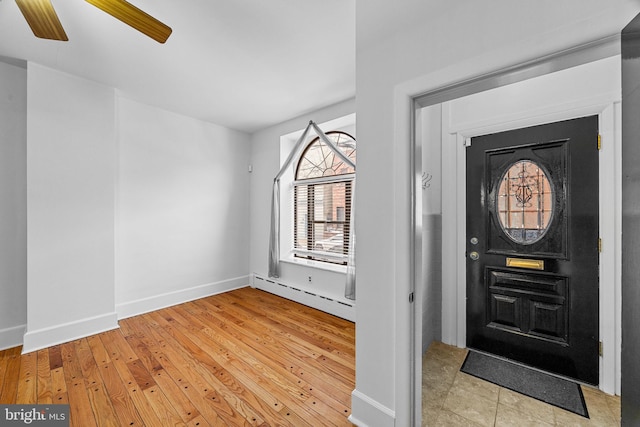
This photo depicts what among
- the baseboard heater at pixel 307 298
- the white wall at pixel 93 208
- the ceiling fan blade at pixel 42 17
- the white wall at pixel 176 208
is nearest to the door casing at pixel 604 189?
the baseboard heater at pixel 307 298

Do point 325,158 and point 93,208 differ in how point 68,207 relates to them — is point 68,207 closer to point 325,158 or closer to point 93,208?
point 93,208

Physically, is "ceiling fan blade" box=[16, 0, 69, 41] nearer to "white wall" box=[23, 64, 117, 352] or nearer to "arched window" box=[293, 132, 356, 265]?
"white wall" box=[23, 64, 117, 352]

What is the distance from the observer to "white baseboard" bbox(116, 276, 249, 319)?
3.17 m

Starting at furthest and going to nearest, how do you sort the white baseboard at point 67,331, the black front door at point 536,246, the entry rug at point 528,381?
the white baseboard at point 67,331
the black front door at point 536,246
the entry rug at point 528,381

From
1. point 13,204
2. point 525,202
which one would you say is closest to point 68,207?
point 13,204

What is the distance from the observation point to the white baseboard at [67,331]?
7.95 ft

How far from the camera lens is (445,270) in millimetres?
2525

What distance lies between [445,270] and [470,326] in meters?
0.53

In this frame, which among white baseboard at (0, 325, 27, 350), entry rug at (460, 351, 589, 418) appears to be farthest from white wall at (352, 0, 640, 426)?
white baseboard at (0, 325, 27, 350)

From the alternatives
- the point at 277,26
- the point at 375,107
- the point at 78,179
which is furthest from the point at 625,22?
the point at 78,179

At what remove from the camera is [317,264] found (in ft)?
12.0

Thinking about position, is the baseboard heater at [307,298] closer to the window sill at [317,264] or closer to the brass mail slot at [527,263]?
the window sill at [317,264]

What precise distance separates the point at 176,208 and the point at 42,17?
2.43 m

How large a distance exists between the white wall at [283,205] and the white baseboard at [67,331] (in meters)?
1.97
